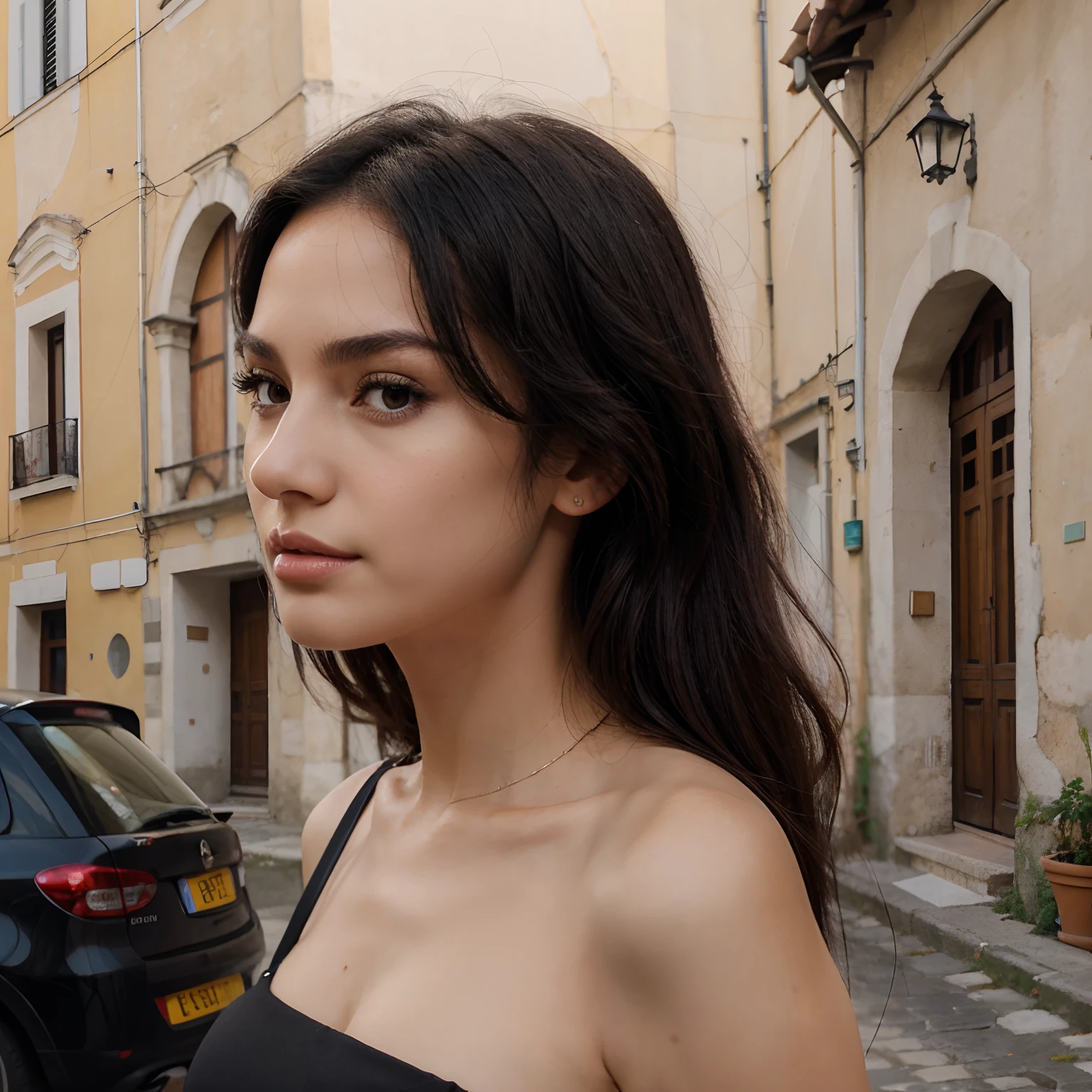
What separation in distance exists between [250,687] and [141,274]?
4.55 meters

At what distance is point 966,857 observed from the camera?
6285 mm

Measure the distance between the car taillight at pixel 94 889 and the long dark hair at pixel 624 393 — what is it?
97.9 inches

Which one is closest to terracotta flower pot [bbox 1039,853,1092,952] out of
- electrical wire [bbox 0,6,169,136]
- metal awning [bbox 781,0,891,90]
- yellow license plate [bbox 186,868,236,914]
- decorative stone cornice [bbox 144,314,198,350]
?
yellow license plate [bbox 186,868,236,914]

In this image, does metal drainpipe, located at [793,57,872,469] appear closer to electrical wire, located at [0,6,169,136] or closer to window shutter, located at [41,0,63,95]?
electrical wire, located at [0,6,169,136]

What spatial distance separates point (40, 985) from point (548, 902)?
8.29ft

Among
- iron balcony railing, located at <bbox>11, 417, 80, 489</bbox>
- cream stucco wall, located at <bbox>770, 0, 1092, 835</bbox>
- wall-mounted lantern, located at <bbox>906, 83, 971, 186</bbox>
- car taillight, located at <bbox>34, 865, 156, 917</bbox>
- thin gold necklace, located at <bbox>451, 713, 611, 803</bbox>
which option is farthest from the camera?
iron balcony railing, located at <bbox>11, 417, 80, 489</bbox>

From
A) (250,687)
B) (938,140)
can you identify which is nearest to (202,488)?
(250,687)

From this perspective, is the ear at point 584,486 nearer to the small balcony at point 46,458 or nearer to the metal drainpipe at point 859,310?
the metal drainpipe at point 859,310

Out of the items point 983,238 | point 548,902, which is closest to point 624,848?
point 548,902

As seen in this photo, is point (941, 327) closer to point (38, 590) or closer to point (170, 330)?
point (170, 330)

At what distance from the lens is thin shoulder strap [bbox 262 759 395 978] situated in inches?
54.4

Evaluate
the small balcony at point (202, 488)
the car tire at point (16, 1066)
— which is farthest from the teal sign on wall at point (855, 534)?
the car tire at point (16, 1066)

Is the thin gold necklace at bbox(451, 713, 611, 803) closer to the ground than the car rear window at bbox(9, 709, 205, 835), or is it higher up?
higher up

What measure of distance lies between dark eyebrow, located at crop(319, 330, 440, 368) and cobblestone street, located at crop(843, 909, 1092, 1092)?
2.87m
